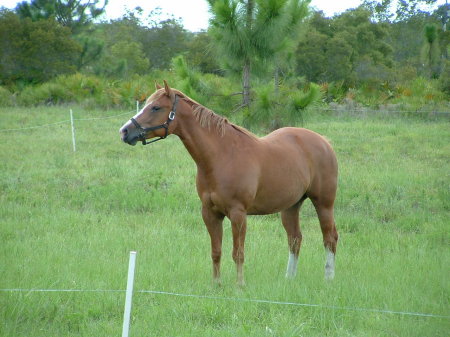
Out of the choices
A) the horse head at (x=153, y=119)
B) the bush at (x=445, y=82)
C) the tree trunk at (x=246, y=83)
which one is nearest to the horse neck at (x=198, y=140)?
the horse head at (x=153, y=119)

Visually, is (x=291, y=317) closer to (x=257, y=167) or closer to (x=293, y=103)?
(x=257, y=167)

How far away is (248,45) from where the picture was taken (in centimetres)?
1120

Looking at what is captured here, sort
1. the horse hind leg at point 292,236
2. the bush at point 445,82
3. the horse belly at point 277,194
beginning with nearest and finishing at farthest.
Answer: the horse belly at point 277,194, the horse hind leg at point 292,236, the bush at point 445,82

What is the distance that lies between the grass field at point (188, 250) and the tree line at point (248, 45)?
9.12 feet

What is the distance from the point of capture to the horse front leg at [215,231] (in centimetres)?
539

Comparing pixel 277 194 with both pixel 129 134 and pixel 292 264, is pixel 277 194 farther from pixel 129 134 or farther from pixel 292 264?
pixel 129 134

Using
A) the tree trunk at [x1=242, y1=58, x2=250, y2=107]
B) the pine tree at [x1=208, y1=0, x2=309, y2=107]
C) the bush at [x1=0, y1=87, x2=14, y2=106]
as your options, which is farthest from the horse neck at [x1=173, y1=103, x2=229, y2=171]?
the bush at [x1=0, y1=87, x2=14, y2=106]

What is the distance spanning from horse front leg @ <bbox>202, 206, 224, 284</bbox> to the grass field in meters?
0.21

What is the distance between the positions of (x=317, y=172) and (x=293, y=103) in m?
5.70

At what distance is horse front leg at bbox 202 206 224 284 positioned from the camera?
17.7 ft

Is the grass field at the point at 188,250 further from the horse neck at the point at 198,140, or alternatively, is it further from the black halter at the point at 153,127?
the black halter at the point at 153,127

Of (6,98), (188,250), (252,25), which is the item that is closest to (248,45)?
(252,25)

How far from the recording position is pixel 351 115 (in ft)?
69.7

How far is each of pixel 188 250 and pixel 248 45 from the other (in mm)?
5750
